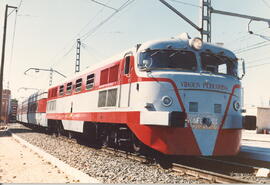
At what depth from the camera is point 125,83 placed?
9289mm

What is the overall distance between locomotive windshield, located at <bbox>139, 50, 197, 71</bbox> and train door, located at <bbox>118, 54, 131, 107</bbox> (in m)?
0.62

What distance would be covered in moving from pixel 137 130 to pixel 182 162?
1.93 meters

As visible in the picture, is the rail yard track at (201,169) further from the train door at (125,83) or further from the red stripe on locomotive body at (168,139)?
the train door at (125,83)

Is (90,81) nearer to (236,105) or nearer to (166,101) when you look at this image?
(166,101)

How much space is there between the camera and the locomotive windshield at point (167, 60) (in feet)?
28.2

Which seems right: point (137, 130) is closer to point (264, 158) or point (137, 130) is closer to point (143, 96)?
point (143, 96)

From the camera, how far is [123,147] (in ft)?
37.0

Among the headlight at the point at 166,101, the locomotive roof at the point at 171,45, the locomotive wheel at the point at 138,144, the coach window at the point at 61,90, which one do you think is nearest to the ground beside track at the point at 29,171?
the locomotive wheel at the point at 138,144

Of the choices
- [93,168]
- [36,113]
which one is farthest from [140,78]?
[36,113]

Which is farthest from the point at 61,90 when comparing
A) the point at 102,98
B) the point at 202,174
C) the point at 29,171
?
the point at 202,174

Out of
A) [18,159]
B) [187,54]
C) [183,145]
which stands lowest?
[18,159]

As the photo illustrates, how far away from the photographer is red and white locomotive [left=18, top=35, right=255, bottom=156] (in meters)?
7.80

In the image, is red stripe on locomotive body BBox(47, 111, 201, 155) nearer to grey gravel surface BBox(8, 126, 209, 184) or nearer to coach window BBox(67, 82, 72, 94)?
grey gravel surface BBox(8, 126, 209, 184)

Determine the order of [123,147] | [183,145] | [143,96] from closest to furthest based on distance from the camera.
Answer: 1. [183,145]
2. [143,96]
3. [123,147]
